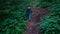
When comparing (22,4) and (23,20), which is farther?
(22,4)

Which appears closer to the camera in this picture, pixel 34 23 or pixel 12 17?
pixel 12 17

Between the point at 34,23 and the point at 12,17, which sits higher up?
the point at 12,17

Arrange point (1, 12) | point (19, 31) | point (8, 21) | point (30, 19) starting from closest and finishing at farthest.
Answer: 1. point (19, 31)
2. point (8, 21)
3. point (1, 12)
4. point (30, 19)

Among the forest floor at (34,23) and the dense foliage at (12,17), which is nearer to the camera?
the dense foliage at (12,17)

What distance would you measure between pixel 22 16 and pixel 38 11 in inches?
94.0

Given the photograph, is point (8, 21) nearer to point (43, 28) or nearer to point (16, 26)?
point (16, 26)

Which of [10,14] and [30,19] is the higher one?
[10,14]

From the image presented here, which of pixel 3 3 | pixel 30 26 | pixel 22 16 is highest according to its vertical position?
pixel 3 3

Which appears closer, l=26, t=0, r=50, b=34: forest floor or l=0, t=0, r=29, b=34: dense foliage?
l=0, t=0, r=29, b=34: dense foliage

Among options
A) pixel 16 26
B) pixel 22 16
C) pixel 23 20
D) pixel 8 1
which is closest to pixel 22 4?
pixel 8 1

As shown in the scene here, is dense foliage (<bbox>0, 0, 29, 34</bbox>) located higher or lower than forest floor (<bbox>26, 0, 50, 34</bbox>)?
higher

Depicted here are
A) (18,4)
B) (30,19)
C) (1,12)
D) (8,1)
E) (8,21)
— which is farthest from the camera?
(18,4)

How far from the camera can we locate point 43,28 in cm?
836

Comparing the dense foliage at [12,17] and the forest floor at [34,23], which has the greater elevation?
the dense foliage at [12,17]
